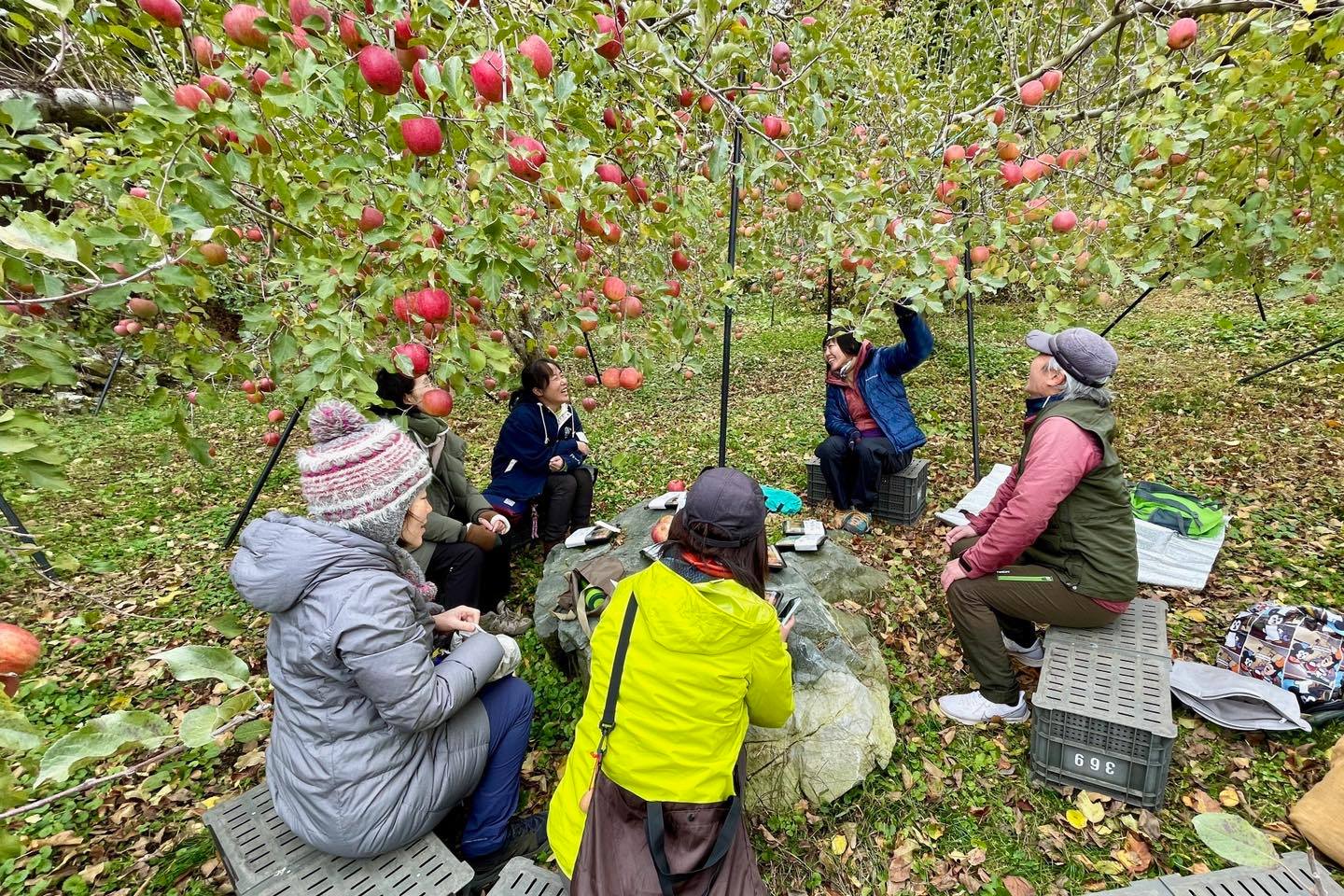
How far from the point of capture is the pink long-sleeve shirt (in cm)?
257

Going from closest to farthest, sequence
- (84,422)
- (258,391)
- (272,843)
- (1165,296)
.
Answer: (272,843) → (258,391) → (84,422) → (1165,296)

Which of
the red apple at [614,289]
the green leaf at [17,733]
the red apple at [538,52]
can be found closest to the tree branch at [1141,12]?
the red apple at [614,289]

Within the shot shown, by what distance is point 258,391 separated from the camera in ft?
12.2

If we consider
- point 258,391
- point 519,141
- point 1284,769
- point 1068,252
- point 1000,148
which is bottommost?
point 1284,769

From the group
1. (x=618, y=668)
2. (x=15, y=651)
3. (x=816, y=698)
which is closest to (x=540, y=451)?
(x=816, y=698)

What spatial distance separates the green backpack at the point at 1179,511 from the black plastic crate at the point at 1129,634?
57.0 inches

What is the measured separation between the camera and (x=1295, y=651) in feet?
8.87

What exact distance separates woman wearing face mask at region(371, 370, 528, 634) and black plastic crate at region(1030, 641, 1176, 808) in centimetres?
274

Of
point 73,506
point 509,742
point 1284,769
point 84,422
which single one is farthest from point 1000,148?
point 84,422

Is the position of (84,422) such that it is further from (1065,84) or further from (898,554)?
(1065,84)

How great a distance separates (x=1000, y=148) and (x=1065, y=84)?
4.55 m

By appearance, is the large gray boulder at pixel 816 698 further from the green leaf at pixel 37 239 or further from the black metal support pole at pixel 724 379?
the green leaf at pixel 37 239

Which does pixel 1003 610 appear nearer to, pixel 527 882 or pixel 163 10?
pixel 527 882

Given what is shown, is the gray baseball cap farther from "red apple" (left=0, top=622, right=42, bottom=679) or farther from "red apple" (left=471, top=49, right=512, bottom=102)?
Answer: "red apple" (left=0, top=622, right=42, bottom=679)
